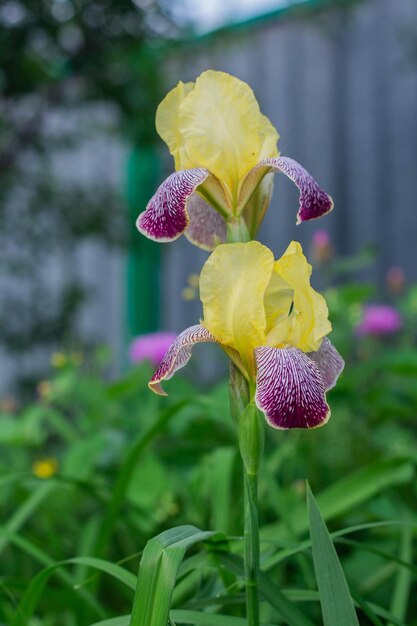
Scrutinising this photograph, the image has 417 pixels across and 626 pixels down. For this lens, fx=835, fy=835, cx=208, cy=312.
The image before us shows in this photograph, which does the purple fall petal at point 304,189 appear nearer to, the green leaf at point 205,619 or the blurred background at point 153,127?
the green leaf at point 205,619

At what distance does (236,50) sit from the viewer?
397 cm

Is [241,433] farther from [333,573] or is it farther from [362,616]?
[362,616]

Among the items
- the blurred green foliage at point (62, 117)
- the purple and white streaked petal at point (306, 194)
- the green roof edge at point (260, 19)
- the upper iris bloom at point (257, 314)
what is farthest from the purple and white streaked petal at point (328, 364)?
the green roof edge at point (260, 19)

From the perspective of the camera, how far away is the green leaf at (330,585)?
0.57m

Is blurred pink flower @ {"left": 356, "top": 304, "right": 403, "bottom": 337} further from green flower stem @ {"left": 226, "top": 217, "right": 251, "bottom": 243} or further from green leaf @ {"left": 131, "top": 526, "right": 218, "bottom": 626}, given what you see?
green leaf @ {"left": 131, "top": 526, "right": 218, "bottom": 626}

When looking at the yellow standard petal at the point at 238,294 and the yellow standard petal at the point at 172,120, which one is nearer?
the yellow standard petal at the point at 238,294

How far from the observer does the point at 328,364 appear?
688mm

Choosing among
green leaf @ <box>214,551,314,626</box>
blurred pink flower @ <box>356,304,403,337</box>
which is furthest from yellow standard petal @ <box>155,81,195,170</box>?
blurred pink flower @ <box>356,304,403,337</box>

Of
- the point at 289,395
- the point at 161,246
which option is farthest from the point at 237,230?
the point at 161,246

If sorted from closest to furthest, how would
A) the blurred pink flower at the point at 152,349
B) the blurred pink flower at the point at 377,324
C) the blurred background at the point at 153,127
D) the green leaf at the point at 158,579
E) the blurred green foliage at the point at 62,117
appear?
the green leaf at the point at 158,579 → the blurred pink flower at the point at 152,349 → the blurred pink flower at the point at 377,324 → the blurred green foliage at the point at 62,117 → the blurred background at the point at 153,127

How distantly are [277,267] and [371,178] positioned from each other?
10.5 feet

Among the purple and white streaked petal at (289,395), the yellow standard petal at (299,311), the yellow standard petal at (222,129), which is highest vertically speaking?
the yellow standard petal at (222,129)

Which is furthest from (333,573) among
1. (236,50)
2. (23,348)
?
(236,50)

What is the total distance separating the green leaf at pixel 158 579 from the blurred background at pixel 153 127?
8.66 feet
